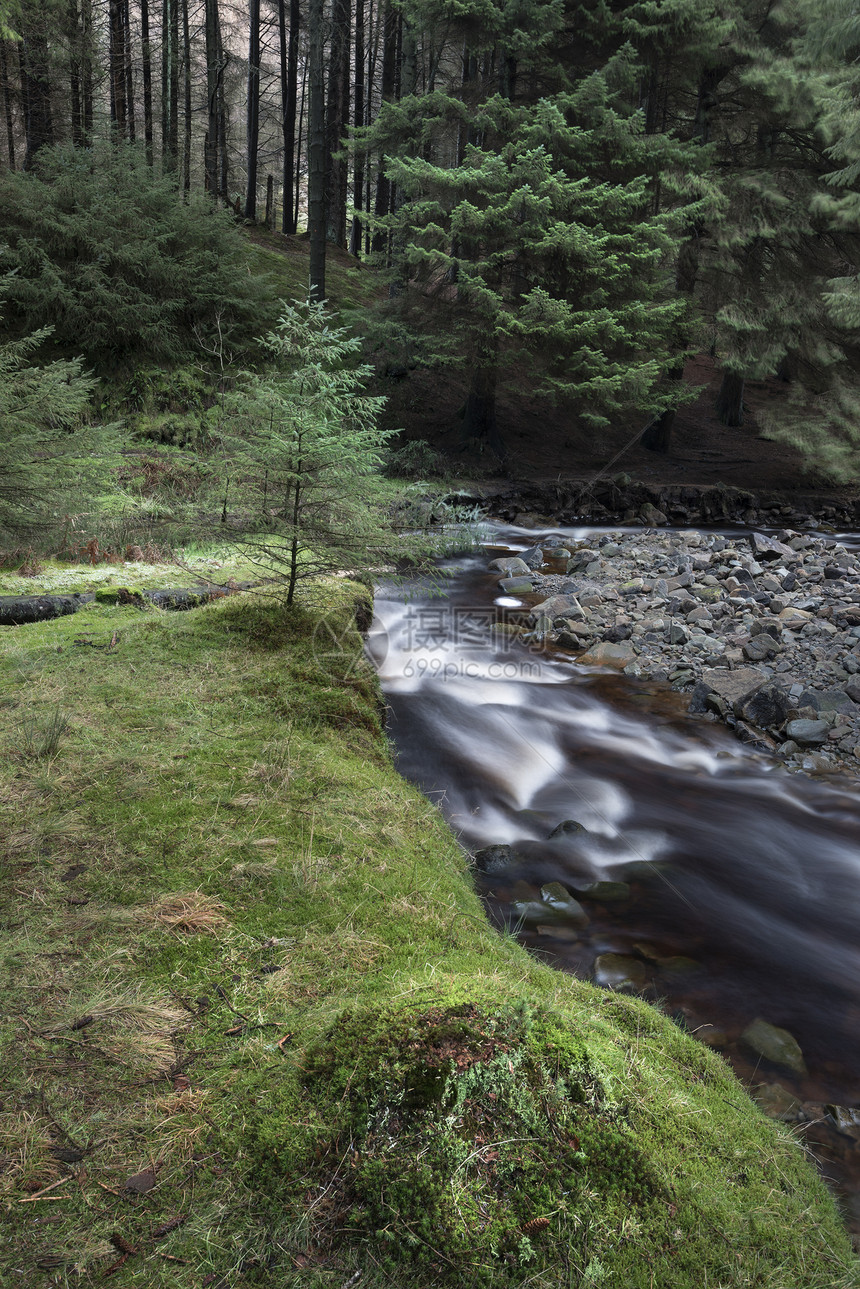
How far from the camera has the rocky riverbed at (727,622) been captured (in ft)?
22.3

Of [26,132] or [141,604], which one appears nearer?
[141,604]

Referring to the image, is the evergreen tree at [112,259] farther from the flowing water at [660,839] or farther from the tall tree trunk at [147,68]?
the flowing water at [660,839]

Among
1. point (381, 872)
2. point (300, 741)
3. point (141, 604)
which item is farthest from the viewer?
point (141, 604)

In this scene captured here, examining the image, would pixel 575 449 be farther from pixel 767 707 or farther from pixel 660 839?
pixel 660 839

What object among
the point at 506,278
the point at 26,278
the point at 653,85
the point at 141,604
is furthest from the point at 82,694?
the point at 653,85

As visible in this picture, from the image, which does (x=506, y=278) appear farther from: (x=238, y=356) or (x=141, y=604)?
(x=141, y=604)

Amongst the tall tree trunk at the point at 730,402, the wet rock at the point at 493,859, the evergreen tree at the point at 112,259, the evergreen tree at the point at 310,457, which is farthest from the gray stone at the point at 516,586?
the tall tree trunk at the point at 730,402

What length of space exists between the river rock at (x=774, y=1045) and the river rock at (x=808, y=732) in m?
3.62

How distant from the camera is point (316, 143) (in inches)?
592

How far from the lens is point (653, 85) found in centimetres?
1714

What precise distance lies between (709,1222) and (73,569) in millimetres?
7294

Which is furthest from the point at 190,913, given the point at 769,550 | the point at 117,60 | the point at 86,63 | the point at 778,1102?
the point at 117,60

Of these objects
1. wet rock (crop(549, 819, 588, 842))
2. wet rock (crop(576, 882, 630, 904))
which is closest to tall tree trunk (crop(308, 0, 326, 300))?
wet rock (crop(549, 819, 588, 842))

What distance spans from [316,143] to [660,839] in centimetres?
1620
